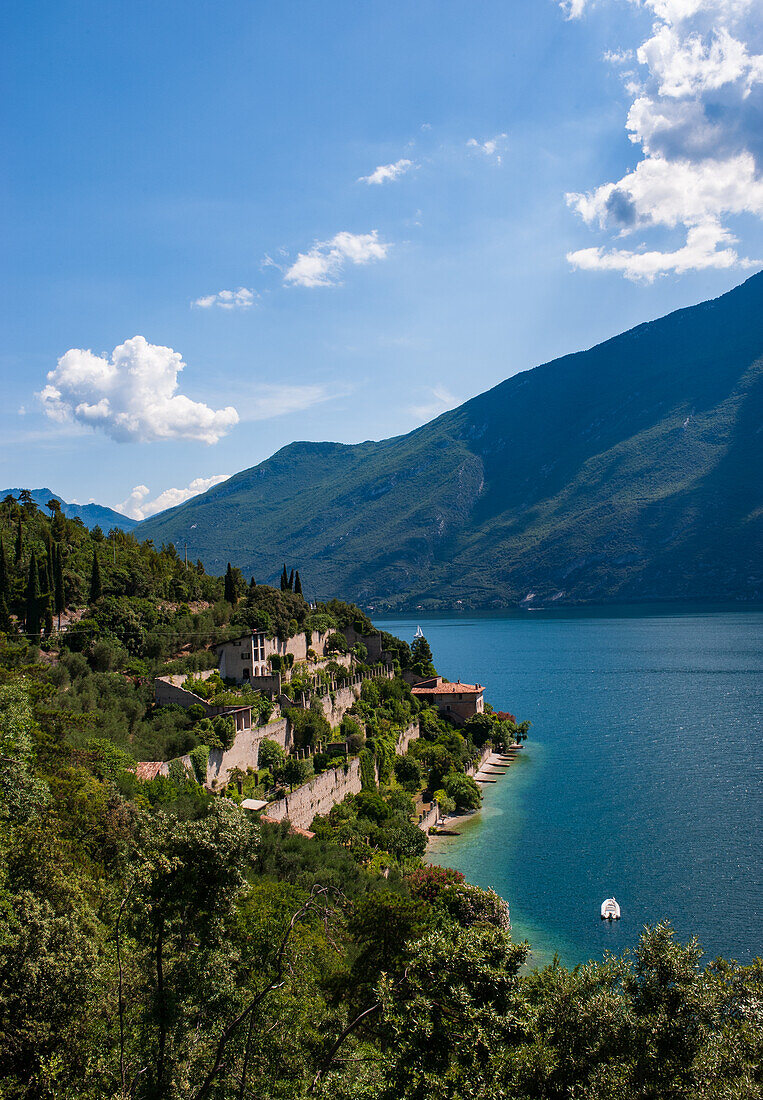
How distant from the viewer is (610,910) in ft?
111

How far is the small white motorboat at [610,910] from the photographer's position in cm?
3347

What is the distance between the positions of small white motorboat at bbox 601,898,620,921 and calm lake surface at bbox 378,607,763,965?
0.47 m

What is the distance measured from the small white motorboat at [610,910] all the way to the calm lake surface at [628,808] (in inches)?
18.6

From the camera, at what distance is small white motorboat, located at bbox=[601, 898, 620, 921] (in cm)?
3347

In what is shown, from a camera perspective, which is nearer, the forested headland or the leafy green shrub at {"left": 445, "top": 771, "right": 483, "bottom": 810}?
the forested headland

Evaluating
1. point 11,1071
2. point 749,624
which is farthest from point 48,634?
point 749,624

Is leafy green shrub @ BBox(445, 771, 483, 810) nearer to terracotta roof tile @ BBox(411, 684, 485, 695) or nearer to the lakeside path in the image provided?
the lakeside path

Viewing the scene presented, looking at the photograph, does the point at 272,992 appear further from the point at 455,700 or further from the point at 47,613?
the point at 455,700

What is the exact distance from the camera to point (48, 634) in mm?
39906

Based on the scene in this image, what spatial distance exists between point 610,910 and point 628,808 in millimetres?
17476

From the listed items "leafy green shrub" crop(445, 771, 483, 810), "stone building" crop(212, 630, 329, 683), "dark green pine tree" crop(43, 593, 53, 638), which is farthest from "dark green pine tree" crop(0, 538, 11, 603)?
"leafy green shrub" crop(445, 771, 483, 810)

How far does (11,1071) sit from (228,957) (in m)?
3.93

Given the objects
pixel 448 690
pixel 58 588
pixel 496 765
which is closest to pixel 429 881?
pixel 58 588

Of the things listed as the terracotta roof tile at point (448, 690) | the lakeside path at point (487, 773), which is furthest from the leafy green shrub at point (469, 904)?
the terracotta roof tile at point (448, 690)
